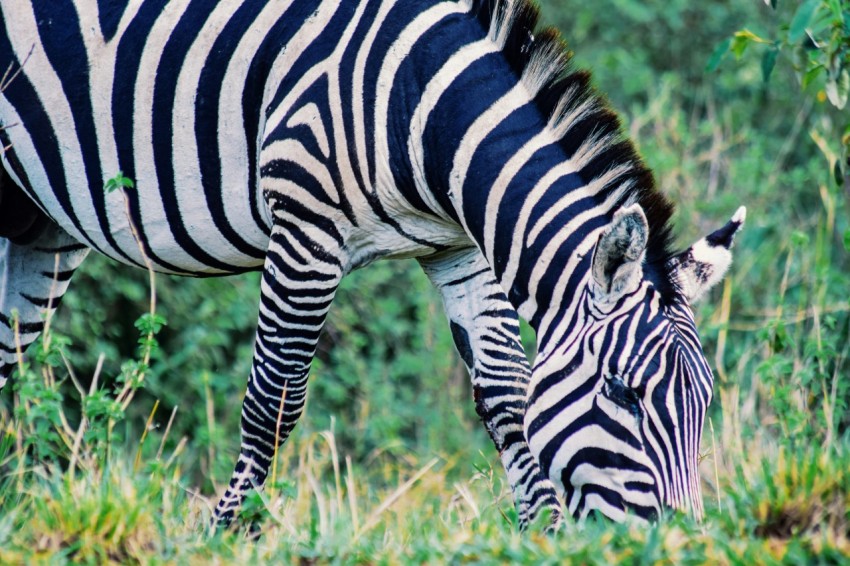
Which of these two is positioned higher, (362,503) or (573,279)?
(573,279)

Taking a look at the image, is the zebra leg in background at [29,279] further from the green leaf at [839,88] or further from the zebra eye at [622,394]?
the green leaf at [839,88]

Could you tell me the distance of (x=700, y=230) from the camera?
9.09 meters

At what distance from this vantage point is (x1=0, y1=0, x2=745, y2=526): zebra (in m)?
3.75

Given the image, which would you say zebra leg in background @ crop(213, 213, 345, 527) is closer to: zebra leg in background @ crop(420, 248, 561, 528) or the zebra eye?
zebra leg in background @ crop(420, 248, 561, 528)

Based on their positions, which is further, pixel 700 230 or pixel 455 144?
pixel 700 230

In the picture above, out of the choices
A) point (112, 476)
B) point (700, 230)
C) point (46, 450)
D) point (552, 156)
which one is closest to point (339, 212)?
point (552, 156)

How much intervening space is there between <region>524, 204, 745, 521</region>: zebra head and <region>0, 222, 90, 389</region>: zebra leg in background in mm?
2945

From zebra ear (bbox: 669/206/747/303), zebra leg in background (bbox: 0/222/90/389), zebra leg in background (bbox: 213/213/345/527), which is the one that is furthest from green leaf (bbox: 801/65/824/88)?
zebra leg in background (bbox: 0/222/90/389)

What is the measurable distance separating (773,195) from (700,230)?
1038 millimetres

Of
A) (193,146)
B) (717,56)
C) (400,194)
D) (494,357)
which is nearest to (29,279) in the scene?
(193,146)

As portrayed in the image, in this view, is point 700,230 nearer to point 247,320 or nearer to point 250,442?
point 247,320

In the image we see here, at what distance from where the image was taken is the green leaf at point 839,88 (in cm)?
447

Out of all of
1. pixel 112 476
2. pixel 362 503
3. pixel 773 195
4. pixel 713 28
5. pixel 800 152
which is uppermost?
pixel 713 28

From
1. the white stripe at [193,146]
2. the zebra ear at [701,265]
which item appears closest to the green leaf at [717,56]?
the zebra ear at [701,265]
